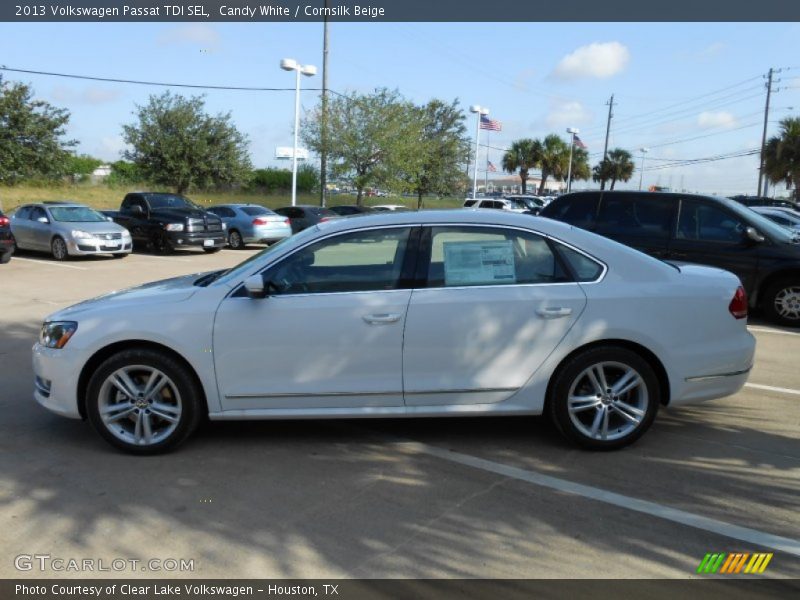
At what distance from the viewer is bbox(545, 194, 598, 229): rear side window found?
34.0 ft

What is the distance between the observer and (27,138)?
3133cm

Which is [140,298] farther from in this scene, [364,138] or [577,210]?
[364,138]

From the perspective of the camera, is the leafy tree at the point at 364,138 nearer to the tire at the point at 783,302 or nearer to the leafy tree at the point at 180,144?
the leafy tree at the point at 180,144

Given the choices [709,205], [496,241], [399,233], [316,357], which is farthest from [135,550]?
[709,205]

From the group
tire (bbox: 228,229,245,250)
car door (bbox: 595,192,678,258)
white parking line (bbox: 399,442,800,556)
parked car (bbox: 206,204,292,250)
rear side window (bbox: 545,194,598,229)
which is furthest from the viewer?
tire (bbox: 228,229,245,250)

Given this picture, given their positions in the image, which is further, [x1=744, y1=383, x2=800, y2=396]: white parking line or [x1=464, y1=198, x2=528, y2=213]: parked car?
[x1=464, y1=198, x2=528, y2=213]: parked car

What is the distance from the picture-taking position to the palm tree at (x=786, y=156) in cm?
4266

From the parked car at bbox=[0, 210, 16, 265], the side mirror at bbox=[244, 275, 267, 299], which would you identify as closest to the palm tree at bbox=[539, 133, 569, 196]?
the parked car at bbox=[0, 210, 16, 265]

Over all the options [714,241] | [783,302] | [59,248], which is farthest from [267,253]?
[59,248]

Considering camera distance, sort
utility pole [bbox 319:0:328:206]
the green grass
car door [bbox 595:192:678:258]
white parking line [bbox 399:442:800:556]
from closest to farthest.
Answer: white parking line [bbox 399:442:800:556] < car door [bbox 595:192:678:258] < utility pole [bbox 319:0:328:206] < the green grass

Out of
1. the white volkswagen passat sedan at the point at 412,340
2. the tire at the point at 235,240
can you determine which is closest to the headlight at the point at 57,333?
the white volkswagen passat sedan at the point at 412,340

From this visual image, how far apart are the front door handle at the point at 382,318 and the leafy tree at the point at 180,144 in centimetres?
3490

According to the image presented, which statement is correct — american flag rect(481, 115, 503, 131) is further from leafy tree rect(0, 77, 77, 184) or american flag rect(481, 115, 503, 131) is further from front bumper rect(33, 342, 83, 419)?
front bumper rect(33, 342, 83, 419)

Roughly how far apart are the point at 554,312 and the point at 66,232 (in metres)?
15.6
